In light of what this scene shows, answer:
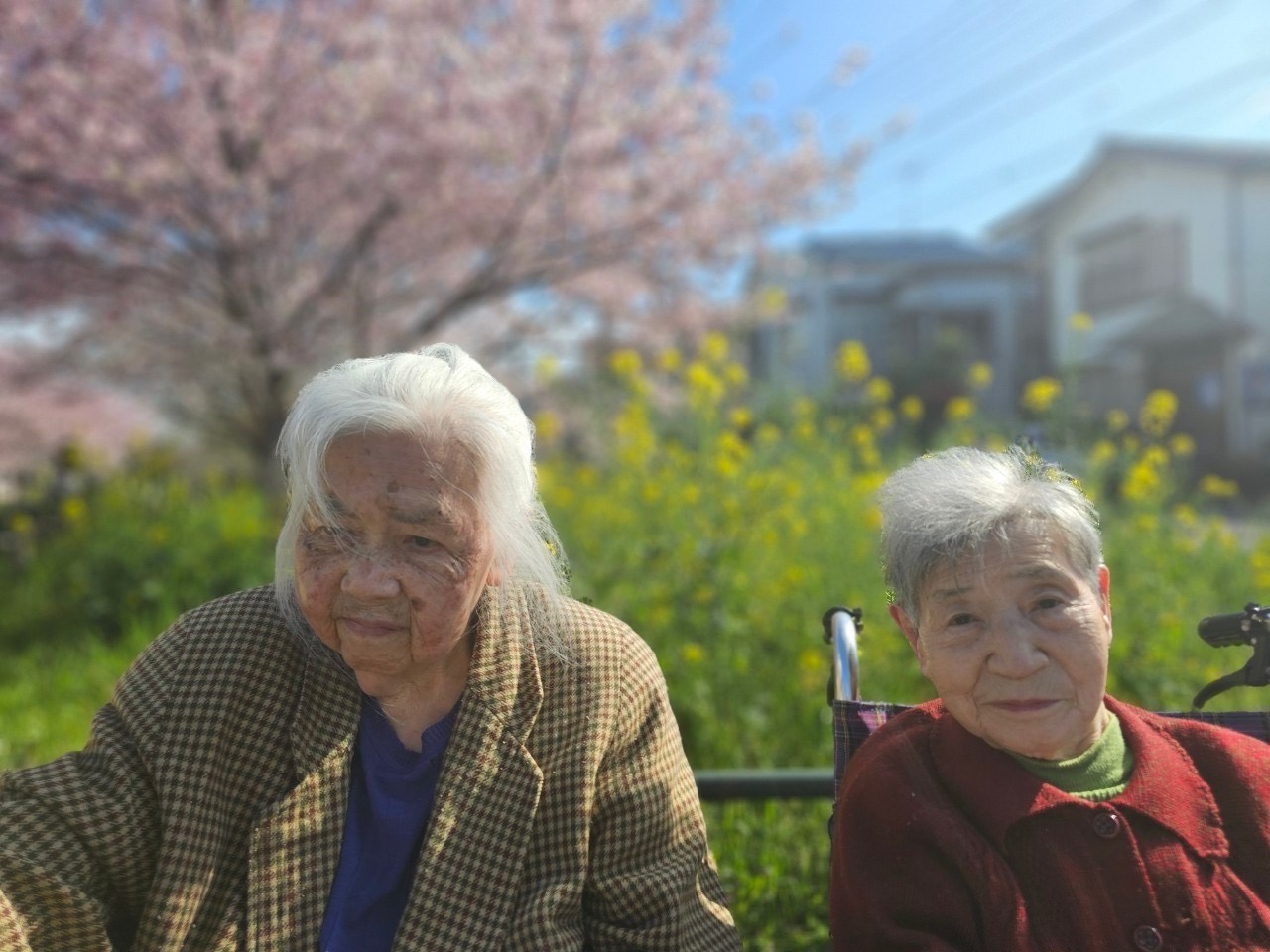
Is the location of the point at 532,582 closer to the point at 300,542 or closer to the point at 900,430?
the point at 300,542

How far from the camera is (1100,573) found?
60.6 inches

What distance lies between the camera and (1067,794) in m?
1.47

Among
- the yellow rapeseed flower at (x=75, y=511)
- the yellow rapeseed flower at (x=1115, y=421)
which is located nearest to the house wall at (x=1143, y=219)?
the yellow rapeseed flower at (x=1115, y=421)

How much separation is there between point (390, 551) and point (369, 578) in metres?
0.05

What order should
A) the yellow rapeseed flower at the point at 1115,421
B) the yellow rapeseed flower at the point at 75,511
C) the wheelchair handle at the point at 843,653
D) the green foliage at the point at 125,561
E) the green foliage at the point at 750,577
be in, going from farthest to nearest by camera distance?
the yellow rapeseed flower at the point at 75,511 → the green foliage at the point at 125,561 → the yellow rapeseed flower at the point at 1115,421 → the green foliage at the point at 750,577 → the wheelchair handle at the point at 843,653

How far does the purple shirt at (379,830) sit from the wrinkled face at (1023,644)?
2.51 ft

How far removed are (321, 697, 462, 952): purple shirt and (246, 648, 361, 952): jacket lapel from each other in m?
0.03

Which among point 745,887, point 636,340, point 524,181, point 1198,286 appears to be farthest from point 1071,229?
point 745,887

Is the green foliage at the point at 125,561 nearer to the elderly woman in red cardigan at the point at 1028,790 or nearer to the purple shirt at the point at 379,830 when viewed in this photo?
the purple shirt at the point at 379,830

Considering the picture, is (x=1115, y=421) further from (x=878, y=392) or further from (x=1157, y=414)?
(x=878, y=392)

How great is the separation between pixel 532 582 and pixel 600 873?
0.46 metres

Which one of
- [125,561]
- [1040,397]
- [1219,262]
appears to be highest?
[1219,262]

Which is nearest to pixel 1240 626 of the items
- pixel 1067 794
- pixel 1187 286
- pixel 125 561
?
pixel 1067 794

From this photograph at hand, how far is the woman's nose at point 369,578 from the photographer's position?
1504 millimetres
